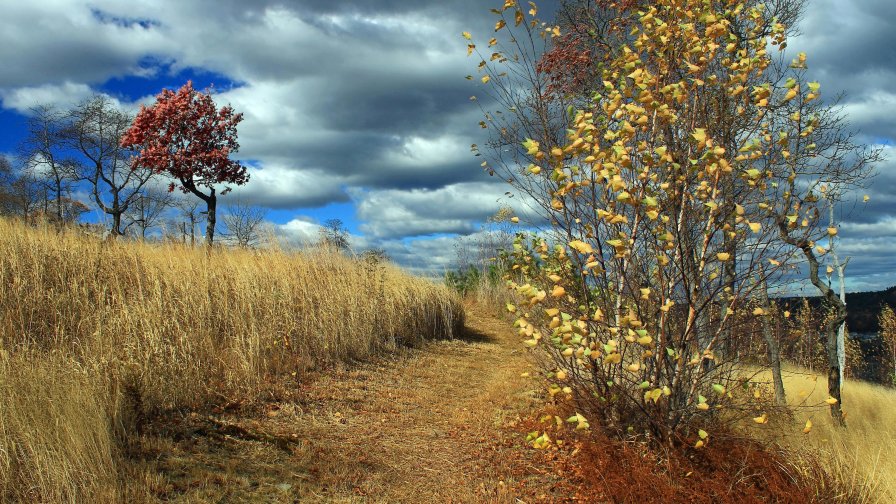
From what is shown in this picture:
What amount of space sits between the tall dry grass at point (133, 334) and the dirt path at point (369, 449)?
17.9 inches

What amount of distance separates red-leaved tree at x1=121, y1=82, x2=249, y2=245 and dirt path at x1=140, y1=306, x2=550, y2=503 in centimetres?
945

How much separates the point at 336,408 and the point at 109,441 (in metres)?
2.72

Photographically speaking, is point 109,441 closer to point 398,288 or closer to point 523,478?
point 523,478

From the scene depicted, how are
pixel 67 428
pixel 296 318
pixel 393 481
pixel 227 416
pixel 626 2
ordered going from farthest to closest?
pixel 296 318
pixel 626 2
pixel 227 416
pixel 393 481
pixel 67 428

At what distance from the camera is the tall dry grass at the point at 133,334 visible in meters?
3.51

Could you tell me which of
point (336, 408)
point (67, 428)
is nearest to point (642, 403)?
point (336, 408)

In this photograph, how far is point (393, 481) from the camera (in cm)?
447

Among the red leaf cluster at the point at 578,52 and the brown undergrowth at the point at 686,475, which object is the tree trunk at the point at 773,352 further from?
the red leaf cluster at the point at 578,52

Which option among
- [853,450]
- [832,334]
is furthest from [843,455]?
[832,334]

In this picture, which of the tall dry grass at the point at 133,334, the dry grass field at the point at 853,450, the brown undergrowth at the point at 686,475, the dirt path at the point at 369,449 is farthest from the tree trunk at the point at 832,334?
the tall dry grass at the point at 133,334

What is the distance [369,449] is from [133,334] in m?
2.66

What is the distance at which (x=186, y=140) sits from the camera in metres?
15.0

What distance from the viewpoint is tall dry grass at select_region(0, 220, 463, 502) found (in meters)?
3.51

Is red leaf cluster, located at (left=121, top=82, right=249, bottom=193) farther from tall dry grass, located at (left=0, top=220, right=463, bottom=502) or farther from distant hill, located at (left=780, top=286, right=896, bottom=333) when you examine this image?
distant hill, located at (left=780, top=286, right=896, bottom=333)
